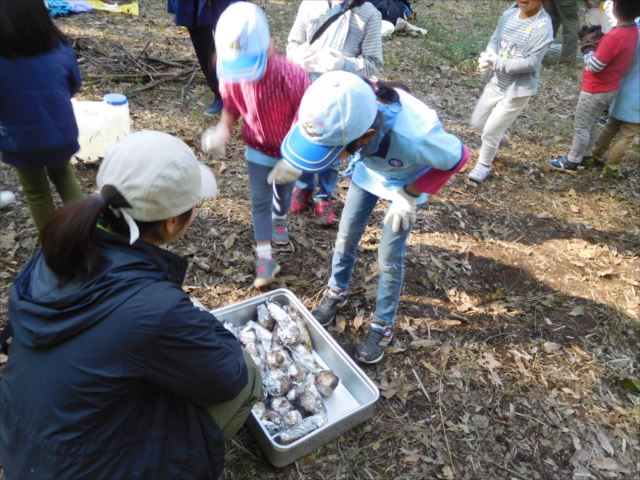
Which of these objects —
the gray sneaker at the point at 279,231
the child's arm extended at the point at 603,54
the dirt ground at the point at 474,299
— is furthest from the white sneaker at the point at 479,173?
the gray sneaker at the point at 279,231

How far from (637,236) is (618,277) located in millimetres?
780

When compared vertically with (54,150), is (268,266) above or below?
below

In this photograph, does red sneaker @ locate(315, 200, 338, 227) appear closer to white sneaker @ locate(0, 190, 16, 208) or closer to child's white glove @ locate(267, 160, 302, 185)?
child's white glove @ locate(267, 160, 302, 185)

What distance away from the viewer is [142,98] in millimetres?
4914

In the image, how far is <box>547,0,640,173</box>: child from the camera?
4258 millimetres

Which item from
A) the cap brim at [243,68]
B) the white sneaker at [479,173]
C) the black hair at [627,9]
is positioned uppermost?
the black hair at [627,9]

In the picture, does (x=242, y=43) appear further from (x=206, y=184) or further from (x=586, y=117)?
(x=586, y=117)

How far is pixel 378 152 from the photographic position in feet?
6.64

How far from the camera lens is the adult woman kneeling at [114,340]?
1.30 meters

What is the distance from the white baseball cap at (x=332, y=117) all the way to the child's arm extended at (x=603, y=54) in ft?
12.2

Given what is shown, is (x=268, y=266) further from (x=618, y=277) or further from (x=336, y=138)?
(x=618, y=277)

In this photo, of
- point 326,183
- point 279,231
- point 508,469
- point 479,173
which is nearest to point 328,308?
point 279,231

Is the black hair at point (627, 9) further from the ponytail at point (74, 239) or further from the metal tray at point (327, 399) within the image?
the ponytail at point (74, 239)

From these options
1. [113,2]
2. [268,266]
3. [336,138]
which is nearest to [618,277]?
[268,266]
